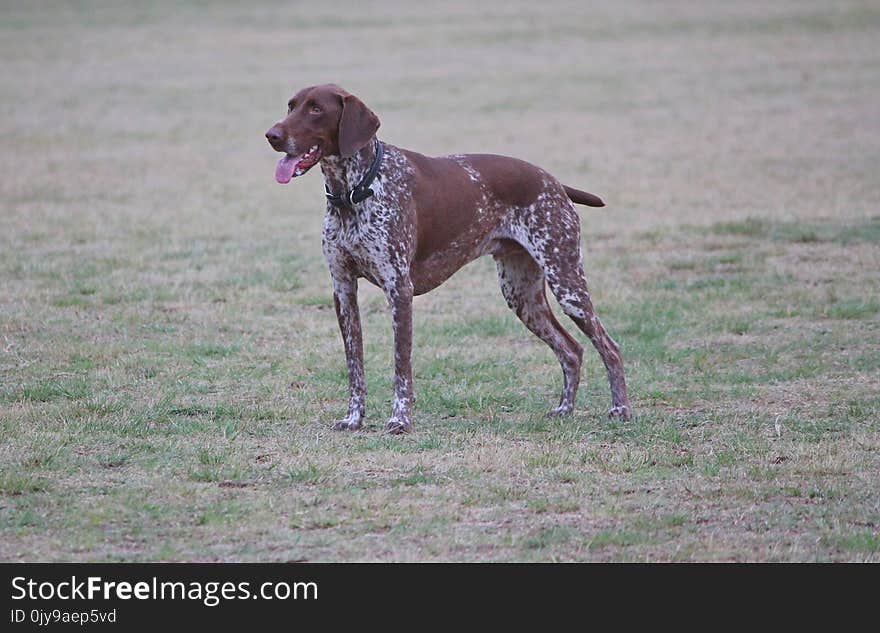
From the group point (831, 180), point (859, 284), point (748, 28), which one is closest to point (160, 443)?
point (859, 284)

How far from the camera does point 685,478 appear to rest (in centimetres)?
690

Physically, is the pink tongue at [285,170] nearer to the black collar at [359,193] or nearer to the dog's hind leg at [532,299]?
the black collar at [359,193]

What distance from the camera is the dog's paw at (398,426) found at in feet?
25.7

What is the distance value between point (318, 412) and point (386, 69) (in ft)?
79.3

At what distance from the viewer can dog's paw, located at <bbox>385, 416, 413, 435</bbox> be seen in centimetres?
785

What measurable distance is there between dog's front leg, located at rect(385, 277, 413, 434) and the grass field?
0.16 meters

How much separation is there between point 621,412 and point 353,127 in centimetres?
237

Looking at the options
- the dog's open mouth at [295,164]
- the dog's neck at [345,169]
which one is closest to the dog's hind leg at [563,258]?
the dog's neck at [345,169]

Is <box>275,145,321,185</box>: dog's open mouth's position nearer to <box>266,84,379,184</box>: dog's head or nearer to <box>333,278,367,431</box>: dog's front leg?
<box>266,84,379,184</box>: dog's head

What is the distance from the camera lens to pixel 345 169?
25.6 ft

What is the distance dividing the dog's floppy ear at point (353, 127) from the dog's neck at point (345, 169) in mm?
112

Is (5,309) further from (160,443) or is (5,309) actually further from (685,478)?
(685,478)

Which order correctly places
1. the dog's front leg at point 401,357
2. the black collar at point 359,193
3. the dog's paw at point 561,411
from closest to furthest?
the black collar at point 359,193 < the dog's front leg at point 401,357 < the dog's paw at point 561,411

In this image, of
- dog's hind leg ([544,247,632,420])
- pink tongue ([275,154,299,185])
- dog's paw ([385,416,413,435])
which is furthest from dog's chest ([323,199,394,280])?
dog's hind leg ([544,247,632,420])
